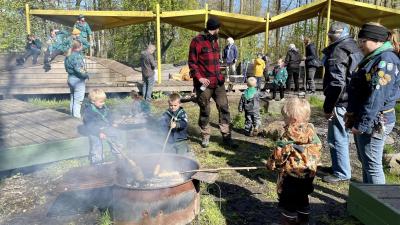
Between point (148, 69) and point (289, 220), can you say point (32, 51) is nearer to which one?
point (148, 69)

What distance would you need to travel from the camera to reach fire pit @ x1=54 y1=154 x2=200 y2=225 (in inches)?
124

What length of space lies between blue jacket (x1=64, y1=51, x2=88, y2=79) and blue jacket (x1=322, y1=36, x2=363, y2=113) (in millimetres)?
4729

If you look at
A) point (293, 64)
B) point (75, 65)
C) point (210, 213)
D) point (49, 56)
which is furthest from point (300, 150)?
point (49, 56)

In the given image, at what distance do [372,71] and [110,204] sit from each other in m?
3.12

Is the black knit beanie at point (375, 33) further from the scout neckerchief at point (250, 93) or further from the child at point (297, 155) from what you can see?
the scout neckerchief at point (250, 93)

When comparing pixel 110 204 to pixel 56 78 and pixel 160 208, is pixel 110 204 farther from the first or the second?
pixel 56 78

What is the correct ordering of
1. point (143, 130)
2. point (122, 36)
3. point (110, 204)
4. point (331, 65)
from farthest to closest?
→ 1. point (122, 36)
2. point (143, 130)
3. point (331, 65)
4. point (110, 204)

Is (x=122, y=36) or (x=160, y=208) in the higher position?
(x=122, y=36)

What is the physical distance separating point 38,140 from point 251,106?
13.4ft

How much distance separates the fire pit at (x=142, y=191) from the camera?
10.4ft

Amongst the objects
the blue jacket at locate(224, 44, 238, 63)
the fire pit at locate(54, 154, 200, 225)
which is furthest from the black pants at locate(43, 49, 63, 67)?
the fire pit at locate(54, 154, 200, 225)

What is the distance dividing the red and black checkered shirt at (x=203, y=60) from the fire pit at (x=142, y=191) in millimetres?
2334

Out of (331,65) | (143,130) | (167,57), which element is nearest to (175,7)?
(167,57)

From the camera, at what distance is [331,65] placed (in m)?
4.29
